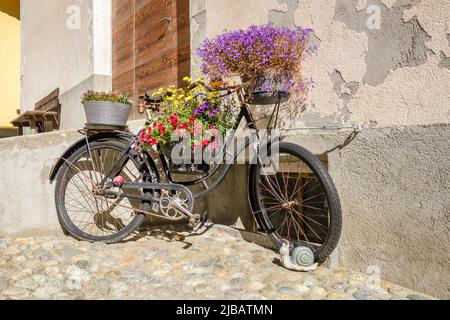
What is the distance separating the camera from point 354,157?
2.83m

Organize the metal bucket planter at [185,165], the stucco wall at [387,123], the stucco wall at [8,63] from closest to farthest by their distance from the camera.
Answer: the stucco wall at [387,123] → the metal bucket planter at [185,165] → the stucco wall at [8,63]

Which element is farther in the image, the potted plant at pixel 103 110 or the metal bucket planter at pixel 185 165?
the potted plant at pixel 103 110

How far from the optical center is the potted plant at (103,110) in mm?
3662

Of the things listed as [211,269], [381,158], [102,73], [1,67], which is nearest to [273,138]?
[381,158]

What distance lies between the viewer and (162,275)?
2.79 meters

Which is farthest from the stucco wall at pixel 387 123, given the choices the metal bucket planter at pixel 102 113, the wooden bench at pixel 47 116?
the wooden bench at pixel 47 116

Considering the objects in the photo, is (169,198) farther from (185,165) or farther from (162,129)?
(162,129)

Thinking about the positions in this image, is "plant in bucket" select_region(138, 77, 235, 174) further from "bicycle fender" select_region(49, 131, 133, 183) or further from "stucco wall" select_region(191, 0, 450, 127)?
"stucco wall" select_region(191, 0, 450, 127)

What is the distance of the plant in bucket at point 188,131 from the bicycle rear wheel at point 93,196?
0.92 ft

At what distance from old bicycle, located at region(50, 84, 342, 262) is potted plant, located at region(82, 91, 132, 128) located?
9 centimetres

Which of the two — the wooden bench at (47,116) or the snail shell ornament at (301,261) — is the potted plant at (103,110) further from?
the wooden bench at (47,116)

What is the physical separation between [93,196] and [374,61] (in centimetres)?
263

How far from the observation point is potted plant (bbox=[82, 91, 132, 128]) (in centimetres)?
366

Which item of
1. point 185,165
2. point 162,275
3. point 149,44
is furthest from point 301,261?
point 149,44
